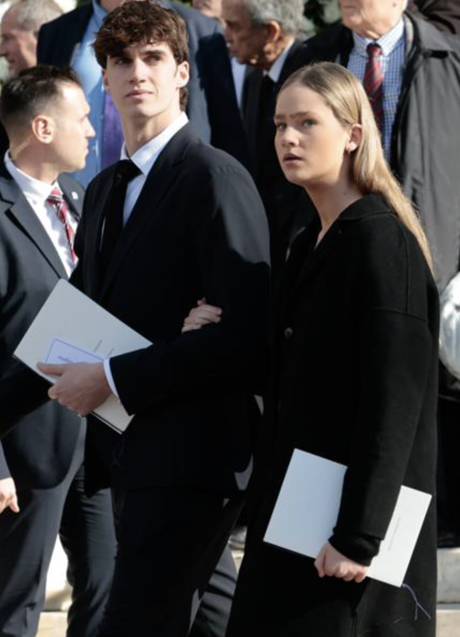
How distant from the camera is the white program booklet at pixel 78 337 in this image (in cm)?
371

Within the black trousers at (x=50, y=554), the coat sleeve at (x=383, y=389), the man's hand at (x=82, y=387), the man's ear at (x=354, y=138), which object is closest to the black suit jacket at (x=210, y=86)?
the black trousers at (x=50, y=554)

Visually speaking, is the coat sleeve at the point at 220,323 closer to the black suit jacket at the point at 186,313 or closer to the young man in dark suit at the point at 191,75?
the black suit jacket at the point at 186,313

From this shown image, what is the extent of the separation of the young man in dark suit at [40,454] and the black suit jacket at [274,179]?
0.87m

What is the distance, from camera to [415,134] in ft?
17.9

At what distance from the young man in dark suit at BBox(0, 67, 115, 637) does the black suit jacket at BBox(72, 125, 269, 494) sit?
45.7 inches

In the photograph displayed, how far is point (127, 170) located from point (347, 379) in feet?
3.31

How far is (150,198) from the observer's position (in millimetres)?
3803

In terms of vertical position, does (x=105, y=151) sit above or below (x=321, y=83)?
below

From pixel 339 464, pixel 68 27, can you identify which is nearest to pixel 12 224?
pixel 68 27

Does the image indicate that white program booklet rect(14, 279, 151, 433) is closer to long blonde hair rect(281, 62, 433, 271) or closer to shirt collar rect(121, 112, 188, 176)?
shirt collar rect(121, 112, 188, 176)

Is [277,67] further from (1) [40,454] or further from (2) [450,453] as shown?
(1) [40,454]

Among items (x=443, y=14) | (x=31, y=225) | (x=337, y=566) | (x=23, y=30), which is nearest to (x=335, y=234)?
(x=337, y=566)

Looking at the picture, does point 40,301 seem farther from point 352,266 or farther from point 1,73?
point 1,73

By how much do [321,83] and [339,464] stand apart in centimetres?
94
